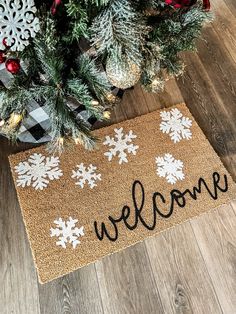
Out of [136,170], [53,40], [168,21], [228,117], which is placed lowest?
[228,117]

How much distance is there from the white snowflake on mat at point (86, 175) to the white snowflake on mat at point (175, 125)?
0.34m

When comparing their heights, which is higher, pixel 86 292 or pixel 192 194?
pixel 86 292

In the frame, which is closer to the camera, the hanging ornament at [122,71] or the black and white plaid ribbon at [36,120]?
the hanging ornament at [122,71]

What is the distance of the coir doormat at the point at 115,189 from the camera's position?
1.04 m

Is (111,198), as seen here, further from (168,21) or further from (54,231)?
(168,21)

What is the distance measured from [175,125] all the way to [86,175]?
0.43 meters

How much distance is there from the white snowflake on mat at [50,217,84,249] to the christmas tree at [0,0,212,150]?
26 cm

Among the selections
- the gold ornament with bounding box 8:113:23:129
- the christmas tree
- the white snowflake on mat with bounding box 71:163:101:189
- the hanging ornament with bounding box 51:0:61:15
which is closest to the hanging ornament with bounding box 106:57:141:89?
the christmas tree

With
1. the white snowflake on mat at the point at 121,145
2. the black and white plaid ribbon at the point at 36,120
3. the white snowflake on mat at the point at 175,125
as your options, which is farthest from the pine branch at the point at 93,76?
the white snowflake on mat at the point at 175,125

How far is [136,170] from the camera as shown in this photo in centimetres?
119

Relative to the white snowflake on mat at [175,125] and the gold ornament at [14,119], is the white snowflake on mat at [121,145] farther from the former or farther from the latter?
the gold ornament at [14,119]

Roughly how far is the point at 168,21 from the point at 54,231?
0.73 meters

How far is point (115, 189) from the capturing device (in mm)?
1148

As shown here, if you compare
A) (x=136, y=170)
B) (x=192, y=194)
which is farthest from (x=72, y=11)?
(x=192, y=194)
